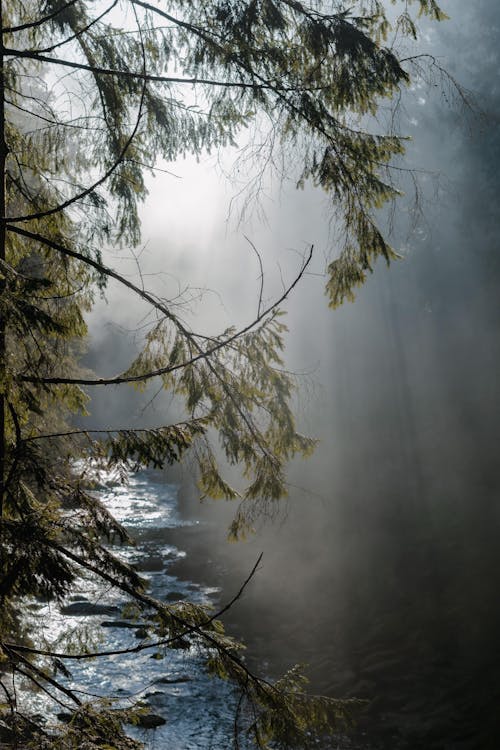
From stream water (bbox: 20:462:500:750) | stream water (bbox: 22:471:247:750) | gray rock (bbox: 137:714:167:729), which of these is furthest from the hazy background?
gray rock (bbox: 137:714:167:729)

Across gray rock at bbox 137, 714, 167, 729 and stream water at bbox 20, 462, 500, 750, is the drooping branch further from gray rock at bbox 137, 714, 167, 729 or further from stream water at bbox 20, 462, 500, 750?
gray rock at bbox 137, 714, 167, 729

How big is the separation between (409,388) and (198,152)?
21733mm

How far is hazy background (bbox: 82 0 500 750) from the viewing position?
893 cm

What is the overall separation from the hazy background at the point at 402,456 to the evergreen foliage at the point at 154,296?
0.97ft

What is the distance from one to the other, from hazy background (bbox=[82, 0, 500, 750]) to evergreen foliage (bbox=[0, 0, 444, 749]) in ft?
0.97

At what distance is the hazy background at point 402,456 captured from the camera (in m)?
8.93

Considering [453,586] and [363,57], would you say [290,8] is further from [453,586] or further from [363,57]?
[453,586]

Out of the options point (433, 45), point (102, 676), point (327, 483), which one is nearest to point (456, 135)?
point (433, 45)

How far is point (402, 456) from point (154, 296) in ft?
60.0

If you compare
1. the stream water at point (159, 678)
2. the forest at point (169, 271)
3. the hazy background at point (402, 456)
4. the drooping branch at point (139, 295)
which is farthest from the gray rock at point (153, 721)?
the drooping branch at point (139, 295)

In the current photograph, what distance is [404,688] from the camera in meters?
10.0

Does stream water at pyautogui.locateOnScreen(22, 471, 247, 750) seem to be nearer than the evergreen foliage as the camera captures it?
No

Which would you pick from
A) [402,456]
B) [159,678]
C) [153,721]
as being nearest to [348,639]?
[159,678]

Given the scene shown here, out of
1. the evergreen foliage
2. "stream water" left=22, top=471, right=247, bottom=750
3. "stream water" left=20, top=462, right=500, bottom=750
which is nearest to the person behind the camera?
the evergreen foliage
